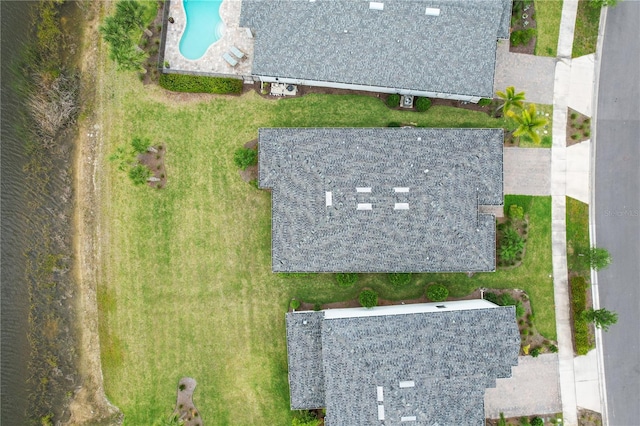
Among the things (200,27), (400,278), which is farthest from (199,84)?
(400,278)

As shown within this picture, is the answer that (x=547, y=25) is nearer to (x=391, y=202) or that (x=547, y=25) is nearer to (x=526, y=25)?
(x=526, y=25)

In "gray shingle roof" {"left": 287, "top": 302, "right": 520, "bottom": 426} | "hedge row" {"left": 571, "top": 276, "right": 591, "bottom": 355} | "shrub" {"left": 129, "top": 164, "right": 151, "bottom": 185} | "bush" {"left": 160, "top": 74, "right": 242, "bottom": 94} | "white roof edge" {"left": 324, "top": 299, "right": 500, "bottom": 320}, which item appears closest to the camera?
"gray shingle roof" {"left": 287, "top": 302, "right": 520, "bottom": 426}

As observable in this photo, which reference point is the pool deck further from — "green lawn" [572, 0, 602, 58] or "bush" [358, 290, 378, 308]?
"green lawn" [572, 0, 602, 58]

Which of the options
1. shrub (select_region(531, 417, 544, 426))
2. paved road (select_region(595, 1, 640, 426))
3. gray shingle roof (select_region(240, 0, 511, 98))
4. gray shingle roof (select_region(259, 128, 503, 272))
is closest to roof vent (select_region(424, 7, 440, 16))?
gray shingle roof (select_region(240, 0, 511, 98))

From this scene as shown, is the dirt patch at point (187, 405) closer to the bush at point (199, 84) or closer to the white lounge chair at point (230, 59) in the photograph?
the bush at point (199, 84)

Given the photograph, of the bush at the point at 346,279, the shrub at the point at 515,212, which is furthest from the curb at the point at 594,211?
the bush at the point at 346,279
